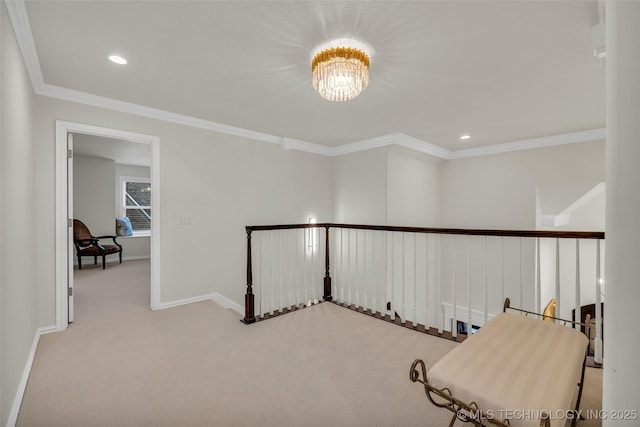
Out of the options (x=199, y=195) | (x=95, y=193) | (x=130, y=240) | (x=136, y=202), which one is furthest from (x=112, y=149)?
(x=199, y=195)

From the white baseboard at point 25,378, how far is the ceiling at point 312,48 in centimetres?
223

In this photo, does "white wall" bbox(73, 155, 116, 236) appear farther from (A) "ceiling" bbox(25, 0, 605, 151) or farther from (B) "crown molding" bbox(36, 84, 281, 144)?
(A) "ceiling" bbox(25, 0, 605, 151)

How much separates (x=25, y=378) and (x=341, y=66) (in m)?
2.96

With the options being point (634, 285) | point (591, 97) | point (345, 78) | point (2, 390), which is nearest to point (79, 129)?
point (2, 390)

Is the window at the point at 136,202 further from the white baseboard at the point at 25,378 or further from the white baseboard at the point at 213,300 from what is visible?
the white baseboard at the point at 25,378

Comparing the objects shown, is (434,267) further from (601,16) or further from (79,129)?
(79,129)

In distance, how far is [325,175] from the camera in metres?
5.18

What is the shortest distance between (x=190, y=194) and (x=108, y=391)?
2.22 m

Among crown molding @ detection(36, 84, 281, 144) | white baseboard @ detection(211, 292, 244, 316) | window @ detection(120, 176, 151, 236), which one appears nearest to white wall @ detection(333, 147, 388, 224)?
crown molding @ detection(36, 84, 281, 144)

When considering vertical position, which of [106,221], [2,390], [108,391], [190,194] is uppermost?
[190,194]

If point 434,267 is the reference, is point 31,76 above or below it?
above

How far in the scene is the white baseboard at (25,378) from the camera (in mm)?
1509

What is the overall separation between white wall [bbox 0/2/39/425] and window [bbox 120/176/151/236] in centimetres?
519

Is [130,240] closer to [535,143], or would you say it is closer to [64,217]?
[64,217]
